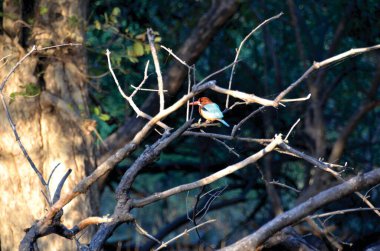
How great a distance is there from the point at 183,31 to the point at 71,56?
3.33 metres

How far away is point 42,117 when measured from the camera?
5.78 m

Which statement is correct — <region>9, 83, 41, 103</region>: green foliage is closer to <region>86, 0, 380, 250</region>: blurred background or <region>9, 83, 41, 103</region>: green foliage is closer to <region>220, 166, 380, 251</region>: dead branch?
<region>86, 0, 380, 250</region>: blurred background

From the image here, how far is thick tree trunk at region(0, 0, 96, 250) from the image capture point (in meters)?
5.62

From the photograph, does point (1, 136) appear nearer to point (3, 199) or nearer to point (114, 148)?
point (3, 199)

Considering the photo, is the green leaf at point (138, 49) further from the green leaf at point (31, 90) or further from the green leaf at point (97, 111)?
the green leaf at point (31, 90)

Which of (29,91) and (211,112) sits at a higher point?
(29,91)

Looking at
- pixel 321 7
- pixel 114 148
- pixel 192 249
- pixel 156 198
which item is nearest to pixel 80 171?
pixel 114 148

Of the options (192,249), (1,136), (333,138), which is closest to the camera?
(1,136)

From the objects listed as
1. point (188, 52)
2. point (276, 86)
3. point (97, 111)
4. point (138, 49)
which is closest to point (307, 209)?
point (97, 111)

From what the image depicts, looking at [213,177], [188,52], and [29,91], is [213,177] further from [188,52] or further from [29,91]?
[188,52]

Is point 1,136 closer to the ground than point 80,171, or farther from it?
farther from it

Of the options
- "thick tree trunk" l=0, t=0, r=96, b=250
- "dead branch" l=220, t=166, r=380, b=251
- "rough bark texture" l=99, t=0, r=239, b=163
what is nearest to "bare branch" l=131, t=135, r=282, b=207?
"dead branch" l=220, t=166, r=380, b=251

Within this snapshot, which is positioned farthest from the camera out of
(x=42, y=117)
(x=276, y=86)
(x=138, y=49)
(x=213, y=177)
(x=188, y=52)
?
(x=276, y=86)

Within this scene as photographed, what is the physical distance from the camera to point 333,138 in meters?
10.1
